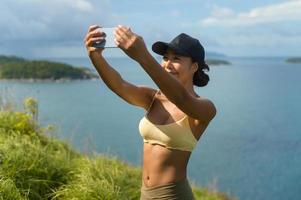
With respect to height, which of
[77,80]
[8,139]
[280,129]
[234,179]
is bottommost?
[77,80]

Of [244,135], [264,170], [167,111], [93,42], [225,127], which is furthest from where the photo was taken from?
[225,127]

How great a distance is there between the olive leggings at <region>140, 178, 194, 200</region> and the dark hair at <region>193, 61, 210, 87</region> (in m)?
0.55

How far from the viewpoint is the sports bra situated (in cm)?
279

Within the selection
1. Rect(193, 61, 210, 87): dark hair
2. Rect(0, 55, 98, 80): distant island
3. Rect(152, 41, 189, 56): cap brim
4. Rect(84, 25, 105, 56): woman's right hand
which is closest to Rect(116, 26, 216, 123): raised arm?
Rect(84, 25, 105, 56): woman's right hand

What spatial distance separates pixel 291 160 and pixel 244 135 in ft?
27.2

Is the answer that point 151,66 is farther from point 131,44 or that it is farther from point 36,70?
point 36,70

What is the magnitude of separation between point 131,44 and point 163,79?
8.3 inches

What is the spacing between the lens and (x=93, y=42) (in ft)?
8.77

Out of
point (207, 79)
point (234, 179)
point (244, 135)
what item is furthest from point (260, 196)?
point (207, 79)

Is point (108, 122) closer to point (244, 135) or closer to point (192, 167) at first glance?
point (244, 135)

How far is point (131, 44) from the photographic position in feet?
7.43

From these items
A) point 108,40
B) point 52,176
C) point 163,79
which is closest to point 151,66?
point 163,79

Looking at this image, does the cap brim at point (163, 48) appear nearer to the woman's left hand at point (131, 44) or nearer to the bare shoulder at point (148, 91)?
the bare shoulder at point (148, 91)

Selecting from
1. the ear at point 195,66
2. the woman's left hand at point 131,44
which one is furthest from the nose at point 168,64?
Result: the woman's left hand at point 131,44
